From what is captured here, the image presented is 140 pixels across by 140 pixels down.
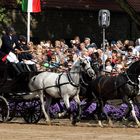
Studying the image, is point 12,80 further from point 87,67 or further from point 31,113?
point 87,67

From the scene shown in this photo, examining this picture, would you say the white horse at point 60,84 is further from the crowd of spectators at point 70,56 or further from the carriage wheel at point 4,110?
the carriage wheel at point 4,110

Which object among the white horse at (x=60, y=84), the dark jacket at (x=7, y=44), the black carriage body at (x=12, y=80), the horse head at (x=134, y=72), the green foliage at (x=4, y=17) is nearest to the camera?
the horse head at (x=134, y=72)

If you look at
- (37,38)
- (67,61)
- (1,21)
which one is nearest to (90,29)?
(37,38)

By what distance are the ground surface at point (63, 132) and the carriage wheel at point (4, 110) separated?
0.96ft

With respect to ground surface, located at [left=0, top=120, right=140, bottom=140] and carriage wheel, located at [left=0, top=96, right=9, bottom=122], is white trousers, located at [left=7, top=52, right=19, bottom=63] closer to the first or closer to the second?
carriage wheel, located at [left=0, top=96, right=9, bottom=122]

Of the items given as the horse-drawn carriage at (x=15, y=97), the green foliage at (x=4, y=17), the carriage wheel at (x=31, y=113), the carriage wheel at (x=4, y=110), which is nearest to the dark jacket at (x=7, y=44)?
the horse-drawn carriage at (x=15, y=97)

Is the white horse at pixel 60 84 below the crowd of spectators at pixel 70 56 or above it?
below

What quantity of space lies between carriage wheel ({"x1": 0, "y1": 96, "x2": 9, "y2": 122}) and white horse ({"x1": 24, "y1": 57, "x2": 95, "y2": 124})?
71 cm

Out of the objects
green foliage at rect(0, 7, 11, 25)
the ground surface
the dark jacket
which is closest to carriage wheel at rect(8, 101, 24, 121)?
the ground surface

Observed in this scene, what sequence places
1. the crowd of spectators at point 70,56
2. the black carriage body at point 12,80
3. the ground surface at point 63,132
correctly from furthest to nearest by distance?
the crowd of spectators at point 70,56 → the black carriage body at point 12,80 → the ground surface at point 63,132

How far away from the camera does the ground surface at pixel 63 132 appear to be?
18125 millimetres

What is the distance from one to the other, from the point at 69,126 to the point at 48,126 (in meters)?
0.65

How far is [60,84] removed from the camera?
23094 mm

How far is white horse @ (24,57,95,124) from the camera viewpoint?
22766 millimetres
